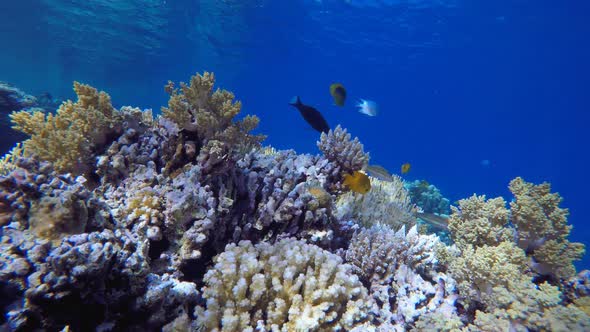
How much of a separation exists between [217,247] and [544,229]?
13.5ft

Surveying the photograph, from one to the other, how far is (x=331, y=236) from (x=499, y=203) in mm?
2490

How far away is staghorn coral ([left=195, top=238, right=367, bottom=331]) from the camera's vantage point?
2232 millimetres

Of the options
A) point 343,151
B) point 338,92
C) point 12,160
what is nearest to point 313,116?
point 343,151

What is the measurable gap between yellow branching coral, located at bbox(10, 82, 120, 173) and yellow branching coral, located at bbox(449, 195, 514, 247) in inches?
192

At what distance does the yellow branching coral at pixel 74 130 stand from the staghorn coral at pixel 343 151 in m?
3.42

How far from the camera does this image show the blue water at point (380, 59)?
34469mm

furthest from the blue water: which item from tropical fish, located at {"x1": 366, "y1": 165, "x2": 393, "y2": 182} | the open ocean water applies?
tropical fish, located at {"x1": 366, "y1": 165, "x2": 393, "y2": 182}

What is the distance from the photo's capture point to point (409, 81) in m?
68.2

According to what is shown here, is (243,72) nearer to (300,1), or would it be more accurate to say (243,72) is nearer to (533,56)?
(300,1)

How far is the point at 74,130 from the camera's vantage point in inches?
131

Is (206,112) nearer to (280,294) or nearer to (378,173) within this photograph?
(280,294)

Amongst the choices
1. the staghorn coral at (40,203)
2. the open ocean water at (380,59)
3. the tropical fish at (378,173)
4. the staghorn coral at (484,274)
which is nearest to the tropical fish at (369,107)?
the open ocean water at (380,59)

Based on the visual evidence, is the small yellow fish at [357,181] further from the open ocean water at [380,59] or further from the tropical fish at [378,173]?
the open ocean water at [380,59]

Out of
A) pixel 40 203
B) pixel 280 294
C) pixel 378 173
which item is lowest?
pixel 280 294
